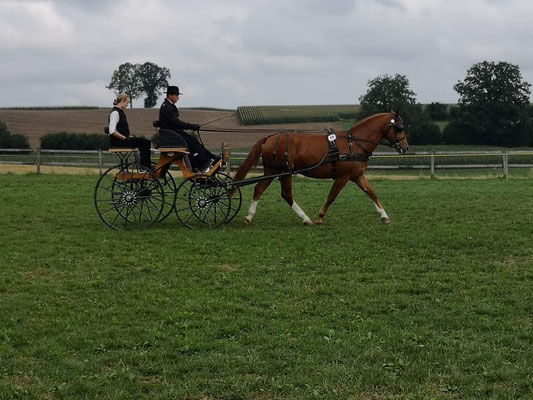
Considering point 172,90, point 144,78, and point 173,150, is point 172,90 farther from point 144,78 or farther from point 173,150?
point 144,78

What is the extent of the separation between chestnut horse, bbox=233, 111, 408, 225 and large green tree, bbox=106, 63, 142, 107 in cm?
5754

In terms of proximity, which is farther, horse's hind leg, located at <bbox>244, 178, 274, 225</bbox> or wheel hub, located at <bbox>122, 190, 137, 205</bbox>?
horse's hind leg, located at <bbox>244, 178, 274, 225</bbox>

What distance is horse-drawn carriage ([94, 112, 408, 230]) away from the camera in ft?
34.4

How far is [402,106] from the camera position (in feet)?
169

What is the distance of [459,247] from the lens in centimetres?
881

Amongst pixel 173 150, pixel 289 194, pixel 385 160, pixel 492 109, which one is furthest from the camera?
pixel 492 109

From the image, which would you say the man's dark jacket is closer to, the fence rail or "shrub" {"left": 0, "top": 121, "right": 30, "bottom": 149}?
the fence rail

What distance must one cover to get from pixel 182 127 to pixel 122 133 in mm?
1033

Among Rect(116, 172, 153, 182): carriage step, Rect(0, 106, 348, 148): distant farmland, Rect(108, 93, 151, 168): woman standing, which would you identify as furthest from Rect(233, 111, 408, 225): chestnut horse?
Rect(0, 106, 348, 148): distant farmland

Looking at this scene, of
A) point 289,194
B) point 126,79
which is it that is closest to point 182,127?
point 289,194

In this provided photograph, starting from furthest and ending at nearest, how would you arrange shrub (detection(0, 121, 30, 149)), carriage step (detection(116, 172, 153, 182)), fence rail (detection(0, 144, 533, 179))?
shrub (detection(0, 121, 30, 149)) < fence rail (detection(0, 144, 533, 179)) < carriage step (detection(116, 172, 153, 182))

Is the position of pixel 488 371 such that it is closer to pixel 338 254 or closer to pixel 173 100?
pixel 338 254

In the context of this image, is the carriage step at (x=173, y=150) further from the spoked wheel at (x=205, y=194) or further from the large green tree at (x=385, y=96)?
the large green tree at (x=385, y=96)

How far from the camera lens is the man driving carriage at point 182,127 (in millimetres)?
10180
